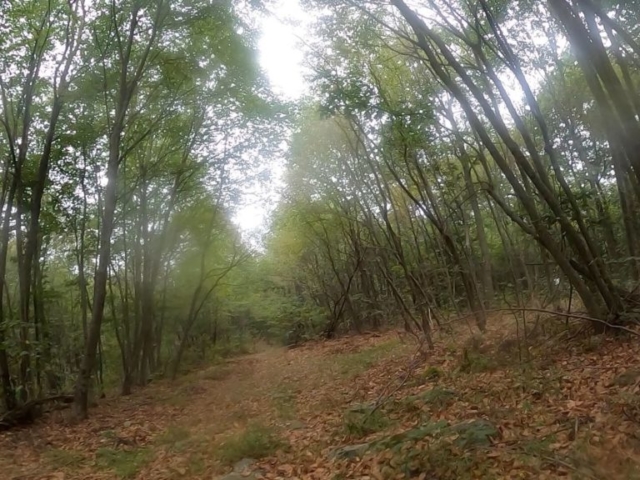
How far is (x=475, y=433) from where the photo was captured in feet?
16.3

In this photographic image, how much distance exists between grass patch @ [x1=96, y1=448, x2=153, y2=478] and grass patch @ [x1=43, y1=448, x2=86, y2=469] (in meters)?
0.26

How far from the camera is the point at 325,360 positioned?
16625mm

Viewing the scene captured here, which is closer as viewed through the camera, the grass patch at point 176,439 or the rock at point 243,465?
the rock at point 243,465

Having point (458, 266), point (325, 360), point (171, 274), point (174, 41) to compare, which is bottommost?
point (325, 360)

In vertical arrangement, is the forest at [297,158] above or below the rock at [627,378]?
above

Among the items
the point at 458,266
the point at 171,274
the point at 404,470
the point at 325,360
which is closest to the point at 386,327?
the point at 325,360

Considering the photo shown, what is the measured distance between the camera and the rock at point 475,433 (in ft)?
15.9

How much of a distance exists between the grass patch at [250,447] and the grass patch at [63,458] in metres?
2.06

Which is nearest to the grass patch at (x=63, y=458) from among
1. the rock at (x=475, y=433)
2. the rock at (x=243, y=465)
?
the rock at (x=243, y=465)

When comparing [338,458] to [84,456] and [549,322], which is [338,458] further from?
[549,322]

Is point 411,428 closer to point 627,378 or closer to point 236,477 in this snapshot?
point 236,477

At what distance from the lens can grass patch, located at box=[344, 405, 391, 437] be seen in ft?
21.0

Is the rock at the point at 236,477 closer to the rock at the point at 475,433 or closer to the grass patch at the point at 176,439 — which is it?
the grass patch at the point at 176,439

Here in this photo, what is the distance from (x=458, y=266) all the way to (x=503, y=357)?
3.06 meters
